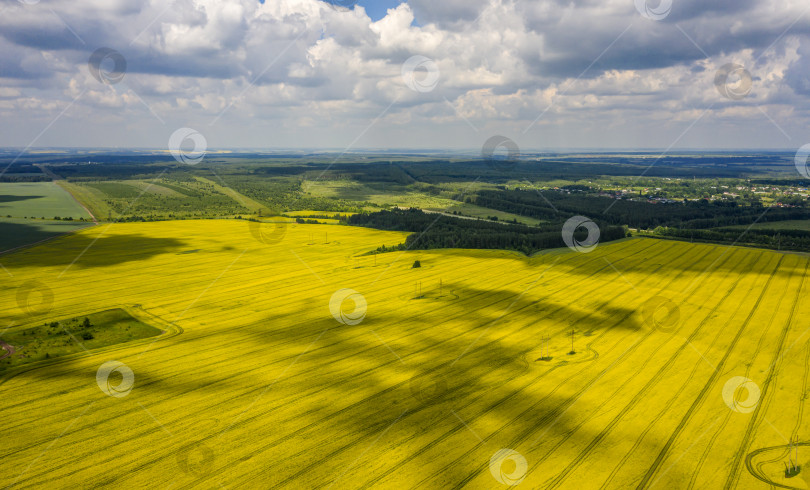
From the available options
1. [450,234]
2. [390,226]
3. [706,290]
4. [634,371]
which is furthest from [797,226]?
[634,371]

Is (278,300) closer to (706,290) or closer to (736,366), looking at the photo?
(736,366)

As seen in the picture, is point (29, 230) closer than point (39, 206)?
Yes

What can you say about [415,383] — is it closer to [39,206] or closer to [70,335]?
[70,335]

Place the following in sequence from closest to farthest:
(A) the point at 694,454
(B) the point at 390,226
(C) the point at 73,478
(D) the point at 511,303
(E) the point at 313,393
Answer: (C) the point at 73,478 → (A) the point at 694,454 → (E) the point at 313,393 → (D) the point at 511,303 → (B) the point at 390,226

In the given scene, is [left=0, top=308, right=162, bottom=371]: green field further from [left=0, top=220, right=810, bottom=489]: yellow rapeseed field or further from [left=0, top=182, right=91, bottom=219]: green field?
[left=0, top=182, right=91, bottom=219]: green field

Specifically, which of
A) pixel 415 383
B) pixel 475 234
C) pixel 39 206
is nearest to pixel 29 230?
pixel 39 206

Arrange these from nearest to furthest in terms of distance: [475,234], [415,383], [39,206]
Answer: [415,383] → [475,234] → [39,206]
